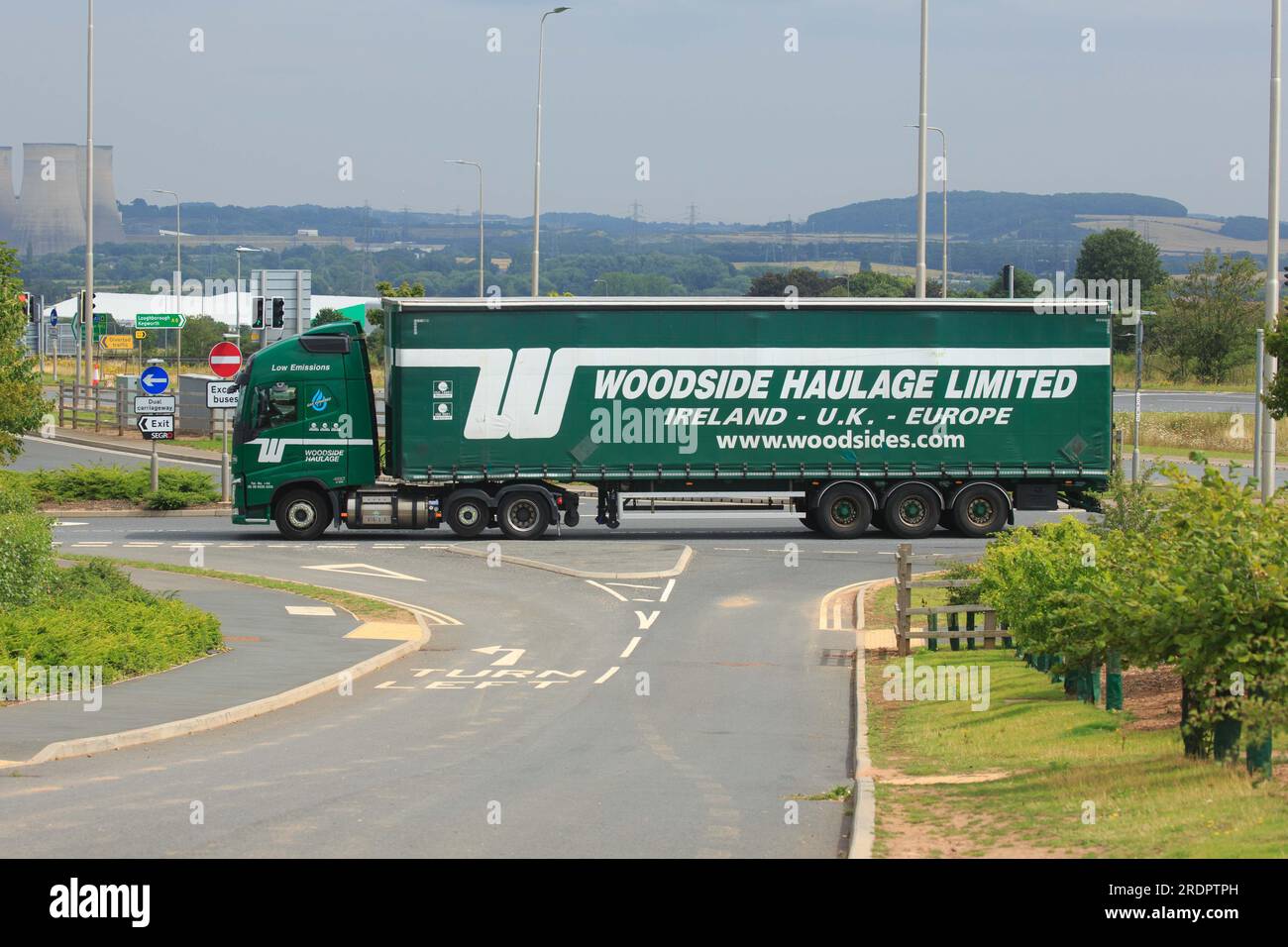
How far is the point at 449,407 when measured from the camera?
1316 inches

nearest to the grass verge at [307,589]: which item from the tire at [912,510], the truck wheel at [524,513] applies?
the truck wheel at [524,513]

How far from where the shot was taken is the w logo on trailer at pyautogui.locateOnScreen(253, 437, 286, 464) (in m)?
33.9

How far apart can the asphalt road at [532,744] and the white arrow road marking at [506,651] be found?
8 centimetres

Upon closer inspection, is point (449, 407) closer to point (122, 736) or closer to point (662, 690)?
point (662, 690)

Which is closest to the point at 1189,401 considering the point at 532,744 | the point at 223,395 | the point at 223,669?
the point at 223,395

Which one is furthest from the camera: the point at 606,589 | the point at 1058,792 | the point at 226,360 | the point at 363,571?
the point at 226,360

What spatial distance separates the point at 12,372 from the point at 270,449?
17.6ft

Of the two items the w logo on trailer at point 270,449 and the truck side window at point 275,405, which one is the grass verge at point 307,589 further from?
the truck side window at point 275,405

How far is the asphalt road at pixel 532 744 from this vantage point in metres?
11.2

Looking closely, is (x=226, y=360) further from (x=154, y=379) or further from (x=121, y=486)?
(x=121, y=486)

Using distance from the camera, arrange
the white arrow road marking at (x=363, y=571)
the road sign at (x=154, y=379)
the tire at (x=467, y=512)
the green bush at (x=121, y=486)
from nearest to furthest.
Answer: the white arrow road marking at (x=363, y=571) < the tire at (x=467, y=512) < the road sign at (x=154, y=379) < the green bush at (x=121, y=486)

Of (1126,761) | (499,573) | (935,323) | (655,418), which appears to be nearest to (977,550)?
(935,323)

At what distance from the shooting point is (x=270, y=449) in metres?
33.9

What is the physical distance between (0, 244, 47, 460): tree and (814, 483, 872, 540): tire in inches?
651
